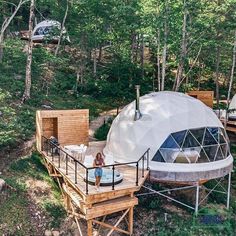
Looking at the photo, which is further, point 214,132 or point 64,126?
point 64,126

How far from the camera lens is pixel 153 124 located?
50.0 feet

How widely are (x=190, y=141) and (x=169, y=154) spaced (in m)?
1.06

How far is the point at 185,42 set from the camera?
22188 mm

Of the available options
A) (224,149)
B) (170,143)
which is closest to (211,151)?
(224,149)

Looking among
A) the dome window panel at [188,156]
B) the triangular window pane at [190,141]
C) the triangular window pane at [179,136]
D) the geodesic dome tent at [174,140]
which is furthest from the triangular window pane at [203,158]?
the triangular window pane at [179,136]

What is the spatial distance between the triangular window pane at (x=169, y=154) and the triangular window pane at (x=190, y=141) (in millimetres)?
456

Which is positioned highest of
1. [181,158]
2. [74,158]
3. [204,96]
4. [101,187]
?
[204,96]

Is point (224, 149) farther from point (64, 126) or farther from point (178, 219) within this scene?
point (64, 126)

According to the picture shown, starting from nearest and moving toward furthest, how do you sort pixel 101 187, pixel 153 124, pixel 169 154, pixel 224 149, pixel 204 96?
pixel 101 187 → pixel 169 154 → pixel 153 124 → pixel 224 149 → pixel 204 96

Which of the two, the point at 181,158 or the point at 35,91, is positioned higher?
the point at 35,91

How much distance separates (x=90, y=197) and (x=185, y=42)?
548 inches

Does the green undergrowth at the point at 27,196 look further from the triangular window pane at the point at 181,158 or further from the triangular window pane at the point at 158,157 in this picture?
the triangular window pane at the point at 181,158

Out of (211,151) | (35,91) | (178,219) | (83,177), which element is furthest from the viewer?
(35,91)

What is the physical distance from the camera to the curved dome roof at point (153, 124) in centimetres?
1483
